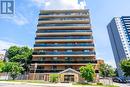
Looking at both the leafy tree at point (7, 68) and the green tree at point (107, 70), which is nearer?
the leafy tree at point (7, 68)

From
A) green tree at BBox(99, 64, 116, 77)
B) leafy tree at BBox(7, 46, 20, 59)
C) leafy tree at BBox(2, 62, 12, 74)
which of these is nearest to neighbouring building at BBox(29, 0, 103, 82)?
leafy tree at BBox(2, 62, 12, 74)

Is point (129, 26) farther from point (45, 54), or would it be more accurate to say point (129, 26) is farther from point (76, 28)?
point (45, 54)

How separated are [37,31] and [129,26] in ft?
328

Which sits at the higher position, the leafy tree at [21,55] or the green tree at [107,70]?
the leafy tree at [21,55]

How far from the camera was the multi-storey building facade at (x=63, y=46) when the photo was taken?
74250 mm

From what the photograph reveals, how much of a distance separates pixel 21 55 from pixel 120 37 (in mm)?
90034

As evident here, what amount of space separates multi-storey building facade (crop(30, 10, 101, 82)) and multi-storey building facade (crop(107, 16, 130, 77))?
76.1 meters

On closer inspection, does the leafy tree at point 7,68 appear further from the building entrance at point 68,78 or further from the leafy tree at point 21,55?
the building entrance at point 68,78

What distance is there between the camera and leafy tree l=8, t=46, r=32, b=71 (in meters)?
85.8

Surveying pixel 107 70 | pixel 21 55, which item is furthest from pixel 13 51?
pixel 107 70

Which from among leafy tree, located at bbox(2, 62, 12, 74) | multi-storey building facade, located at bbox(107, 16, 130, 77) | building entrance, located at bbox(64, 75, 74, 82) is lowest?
building entrance, located at bbox(64, 75, 74, 82)

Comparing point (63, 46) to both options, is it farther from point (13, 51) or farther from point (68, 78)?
point (13, 51)

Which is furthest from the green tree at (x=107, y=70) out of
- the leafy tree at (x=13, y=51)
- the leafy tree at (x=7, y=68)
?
the leafy tree at (x=7, y=68)

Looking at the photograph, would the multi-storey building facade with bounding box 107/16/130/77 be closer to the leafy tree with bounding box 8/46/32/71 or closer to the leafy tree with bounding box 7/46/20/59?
the leafy tree with bounding box 8/46/32/71
